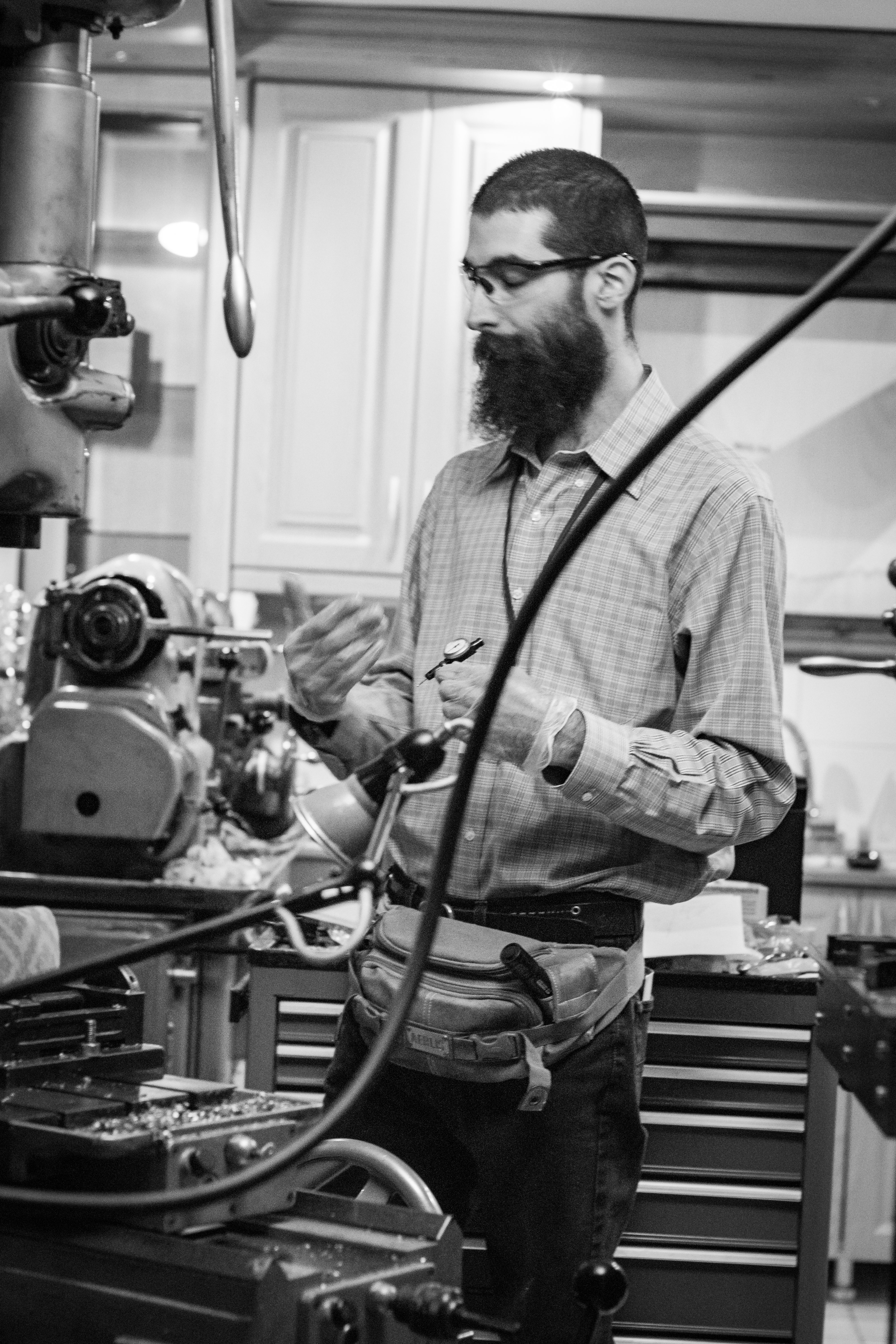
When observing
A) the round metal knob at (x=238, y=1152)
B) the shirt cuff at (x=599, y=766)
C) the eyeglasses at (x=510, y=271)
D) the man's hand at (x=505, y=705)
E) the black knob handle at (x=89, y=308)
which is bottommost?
the round metal knob at (x=238, y=1152)

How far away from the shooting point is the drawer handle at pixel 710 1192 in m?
2.14

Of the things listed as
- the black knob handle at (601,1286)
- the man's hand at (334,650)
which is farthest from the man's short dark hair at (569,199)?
the black knob handle at (601,1286)

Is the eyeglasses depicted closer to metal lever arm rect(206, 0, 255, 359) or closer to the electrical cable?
metal lever arm rect(206, 0, 255, 359)

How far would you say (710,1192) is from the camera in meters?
2.14

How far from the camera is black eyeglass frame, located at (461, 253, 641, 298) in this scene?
171 cm

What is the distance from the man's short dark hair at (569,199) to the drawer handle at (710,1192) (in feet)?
3.68

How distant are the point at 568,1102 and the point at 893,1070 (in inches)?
24.9

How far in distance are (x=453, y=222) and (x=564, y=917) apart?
2.34 meters

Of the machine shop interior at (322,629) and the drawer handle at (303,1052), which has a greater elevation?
the machine shop interior at (322,629)

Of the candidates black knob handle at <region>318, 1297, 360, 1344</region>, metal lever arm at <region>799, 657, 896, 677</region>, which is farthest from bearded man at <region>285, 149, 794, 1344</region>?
black knob handle at <region>318, 1297, 360, 1344</region>

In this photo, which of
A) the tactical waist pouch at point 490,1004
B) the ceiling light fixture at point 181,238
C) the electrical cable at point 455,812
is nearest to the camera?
the electrical cable at point 455,812

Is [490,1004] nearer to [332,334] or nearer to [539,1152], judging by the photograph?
[539,1152]

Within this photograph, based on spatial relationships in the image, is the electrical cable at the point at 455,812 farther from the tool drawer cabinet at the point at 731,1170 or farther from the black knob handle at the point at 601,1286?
the tool drawer cabinet at the point at 731,1170

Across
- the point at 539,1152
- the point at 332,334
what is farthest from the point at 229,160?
the point at 332,334
